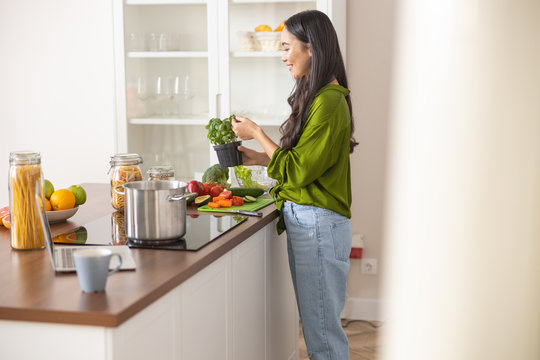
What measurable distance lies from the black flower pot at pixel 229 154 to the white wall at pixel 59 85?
5.03 feet

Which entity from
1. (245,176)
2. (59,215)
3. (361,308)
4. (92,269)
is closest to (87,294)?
(92,269)


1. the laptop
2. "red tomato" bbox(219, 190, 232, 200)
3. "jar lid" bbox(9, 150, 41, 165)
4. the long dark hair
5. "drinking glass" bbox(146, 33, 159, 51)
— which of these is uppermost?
"drinking glass" bbox(146, 33, 159, 51)

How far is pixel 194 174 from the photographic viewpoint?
3457 millimetres

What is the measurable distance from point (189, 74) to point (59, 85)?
34.2 inches

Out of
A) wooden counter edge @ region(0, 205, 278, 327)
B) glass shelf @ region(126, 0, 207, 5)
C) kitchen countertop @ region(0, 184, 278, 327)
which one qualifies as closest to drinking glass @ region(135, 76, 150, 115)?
glass shelf @ region(126, 0, 207, 5)

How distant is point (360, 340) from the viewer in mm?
3227

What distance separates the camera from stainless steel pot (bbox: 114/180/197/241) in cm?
163

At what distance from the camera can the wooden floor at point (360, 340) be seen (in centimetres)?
304

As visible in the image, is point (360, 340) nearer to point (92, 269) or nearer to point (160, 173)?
point (160, 173)

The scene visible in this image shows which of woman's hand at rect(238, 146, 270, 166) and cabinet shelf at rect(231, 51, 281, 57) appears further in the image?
cabinet shelf at rect(231, 51, 281, 57)

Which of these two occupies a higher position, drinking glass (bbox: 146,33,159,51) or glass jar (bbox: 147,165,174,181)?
drinking glass (bbox: 146,33,159,51)

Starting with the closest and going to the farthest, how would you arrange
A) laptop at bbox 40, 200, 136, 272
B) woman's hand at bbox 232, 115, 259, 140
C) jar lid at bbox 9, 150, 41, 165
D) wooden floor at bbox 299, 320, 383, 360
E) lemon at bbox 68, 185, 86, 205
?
laptop at bbox 40, 200, 136, 272 → jar lid at bbox 9, 150, 41, 165 → lemon at bbox 68, 185, 86, 205 → woman's hand at bbox 232, 115, 259, 140 → wooden floor at bbox 299, 320, 383, 360

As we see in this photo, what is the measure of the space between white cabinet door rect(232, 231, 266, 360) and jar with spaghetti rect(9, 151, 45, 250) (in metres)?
0.61

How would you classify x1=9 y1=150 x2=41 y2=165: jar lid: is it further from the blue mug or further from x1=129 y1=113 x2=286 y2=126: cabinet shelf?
x1=129 y1=113 x2=286 y2=126: cabinet shelf
